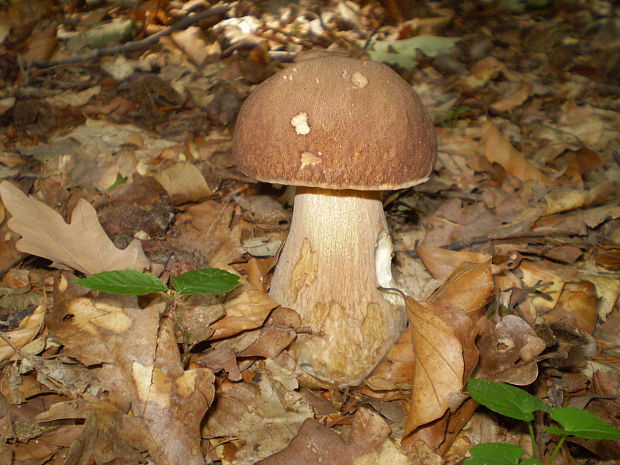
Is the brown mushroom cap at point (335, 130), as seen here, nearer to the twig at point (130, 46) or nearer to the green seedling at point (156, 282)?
the green seedling at point (156, 282)

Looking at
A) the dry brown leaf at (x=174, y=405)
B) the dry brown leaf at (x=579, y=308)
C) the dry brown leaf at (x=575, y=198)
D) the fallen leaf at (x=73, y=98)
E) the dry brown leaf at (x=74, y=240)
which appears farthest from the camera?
the fallen leaf at (x=73, y=98)

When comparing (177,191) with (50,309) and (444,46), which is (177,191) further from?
(444,46)

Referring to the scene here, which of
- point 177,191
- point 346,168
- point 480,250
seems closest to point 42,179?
point 177,191

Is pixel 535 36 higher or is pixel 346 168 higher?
pixel 346 168

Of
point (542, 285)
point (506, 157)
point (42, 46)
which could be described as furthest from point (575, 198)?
point (42, 46)

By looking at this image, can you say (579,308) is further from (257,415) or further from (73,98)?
(73,98)

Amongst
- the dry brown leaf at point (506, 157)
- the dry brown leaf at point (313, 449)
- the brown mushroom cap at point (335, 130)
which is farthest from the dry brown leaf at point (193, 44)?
the dry brown leaf at point (313, 449)
